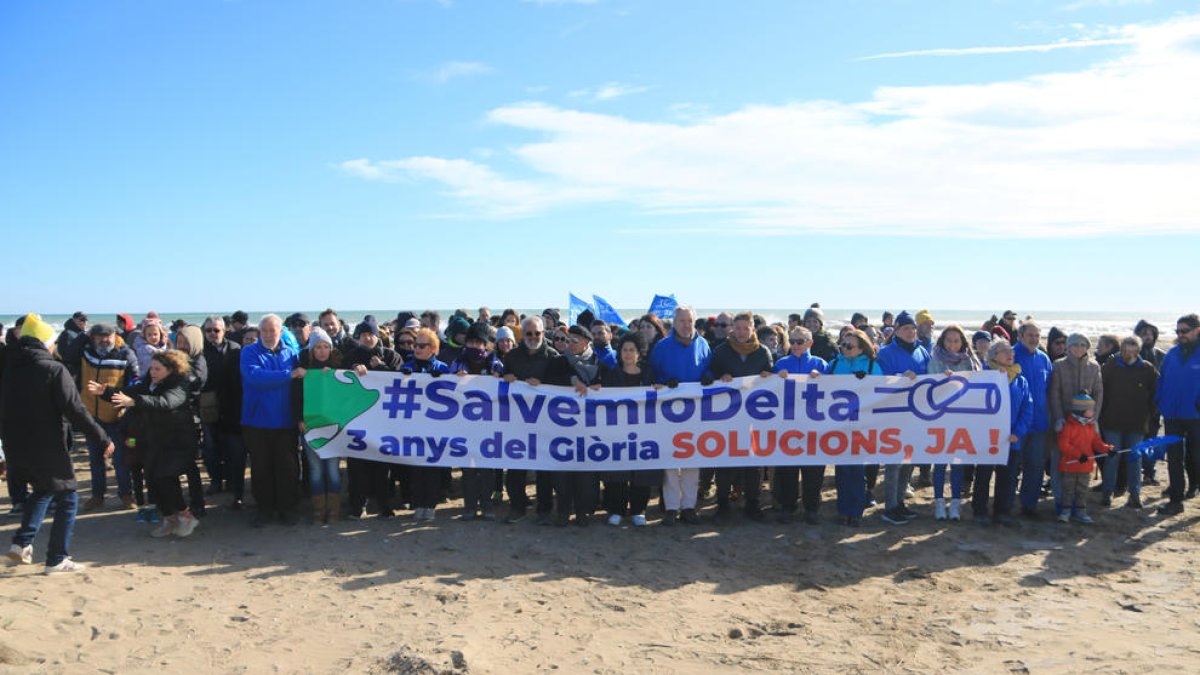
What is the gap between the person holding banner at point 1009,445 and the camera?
276 inches

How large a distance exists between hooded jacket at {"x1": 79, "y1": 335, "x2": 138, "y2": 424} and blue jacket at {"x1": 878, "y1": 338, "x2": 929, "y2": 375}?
7088 mm

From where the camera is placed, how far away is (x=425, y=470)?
23.9 ft

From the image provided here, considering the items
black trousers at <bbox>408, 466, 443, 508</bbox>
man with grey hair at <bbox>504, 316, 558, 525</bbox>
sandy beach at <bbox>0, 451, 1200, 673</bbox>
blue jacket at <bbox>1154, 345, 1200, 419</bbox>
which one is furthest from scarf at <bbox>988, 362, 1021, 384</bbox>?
black trousers at <bbox>408, 466, 443, 508</bbox>

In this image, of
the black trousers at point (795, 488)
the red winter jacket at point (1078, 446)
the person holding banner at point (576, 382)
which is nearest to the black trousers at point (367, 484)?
the person holding banner at point (576, 382)

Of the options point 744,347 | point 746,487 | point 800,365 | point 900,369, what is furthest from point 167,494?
point 900,369

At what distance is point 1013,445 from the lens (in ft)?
23.0

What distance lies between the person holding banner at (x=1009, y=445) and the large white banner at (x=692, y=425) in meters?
0.13

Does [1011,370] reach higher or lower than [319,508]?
higher

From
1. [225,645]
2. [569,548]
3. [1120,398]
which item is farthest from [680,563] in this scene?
[1120,398]

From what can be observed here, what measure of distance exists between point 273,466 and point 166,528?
977 mm

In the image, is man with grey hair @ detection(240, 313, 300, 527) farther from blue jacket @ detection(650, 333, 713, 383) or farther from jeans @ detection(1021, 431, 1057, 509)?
jeans @ detection(1021, 431, 1057, 509)

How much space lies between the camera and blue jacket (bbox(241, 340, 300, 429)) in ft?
22.5

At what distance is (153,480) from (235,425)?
1.36 metres

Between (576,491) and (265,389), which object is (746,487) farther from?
(265,389)
